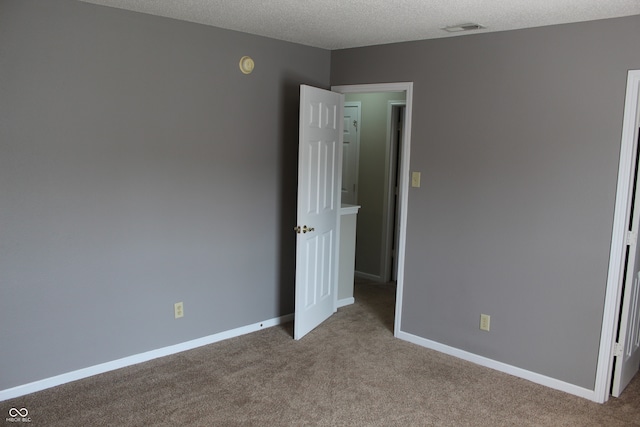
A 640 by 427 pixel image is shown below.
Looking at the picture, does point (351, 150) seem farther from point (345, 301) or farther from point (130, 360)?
point (130, 360)

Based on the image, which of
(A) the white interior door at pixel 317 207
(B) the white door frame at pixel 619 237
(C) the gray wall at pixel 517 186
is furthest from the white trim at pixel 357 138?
(B) the white door frame at pixel 619 237

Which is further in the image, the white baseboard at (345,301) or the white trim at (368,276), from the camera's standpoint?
the white trim at (368,276)

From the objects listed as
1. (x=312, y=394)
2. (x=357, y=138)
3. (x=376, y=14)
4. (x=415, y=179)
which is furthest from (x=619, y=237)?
(x=357, y=138)

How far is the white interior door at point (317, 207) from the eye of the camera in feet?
12.5

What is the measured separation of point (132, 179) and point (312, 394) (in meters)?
1.82

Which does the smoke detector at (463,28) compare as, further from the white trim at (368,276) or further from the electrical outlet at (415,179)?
the white trim at (368,276)

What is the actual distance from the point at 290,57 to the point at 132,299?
2.26 metres

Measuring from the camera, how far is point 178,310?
363 cm

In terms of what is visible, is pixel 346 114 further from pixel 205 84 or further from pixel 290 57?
pixel 205 84

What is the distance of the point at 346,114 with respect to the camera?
5.77 m

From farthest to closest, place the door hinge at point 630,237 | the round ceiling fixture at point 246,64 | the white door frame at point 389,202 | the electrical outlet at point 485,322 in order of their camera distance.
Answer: the white door frame at point 389,202, the round ceiling fixture at point 246,64, the electrical outlet at point 485,322, the door hinge at point 630,237

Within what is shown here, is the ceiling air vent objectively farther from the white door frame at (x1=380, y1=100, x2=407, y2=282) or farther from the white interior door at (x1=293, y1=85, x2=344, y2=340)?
the white door frame at (x1=380, y1=100, x2=407, y2=282)

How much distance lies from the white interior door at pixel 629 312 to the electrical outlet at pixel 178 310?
2942 mm

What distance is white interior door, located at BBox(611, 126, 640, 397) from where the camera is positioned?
3.00 metres
